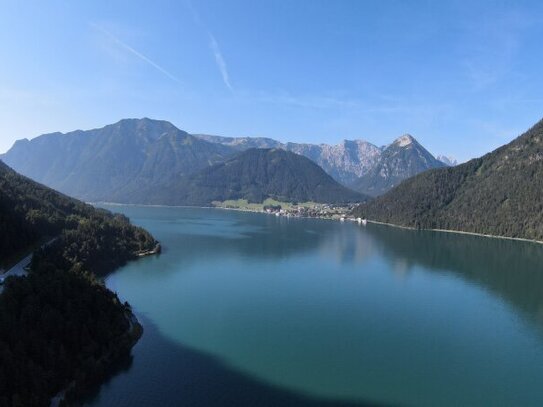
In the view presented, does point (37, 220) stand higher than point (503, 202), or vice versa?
point (503, 202)

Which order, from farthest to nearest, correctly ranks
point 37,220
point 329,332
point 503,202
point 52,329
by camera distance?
1. point 503,202
2. point 37,220
3. point 329,332
4. point 52,329

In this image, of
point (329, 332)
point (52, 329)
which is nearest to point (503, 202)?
point (329, 332)

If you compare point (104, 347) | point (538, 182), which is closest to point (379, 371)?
point (104, 347)

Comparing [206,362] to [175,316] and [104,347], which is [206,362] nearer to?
[104,347]

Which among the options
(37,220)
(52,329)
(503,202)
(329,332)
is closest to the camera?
(52,329)

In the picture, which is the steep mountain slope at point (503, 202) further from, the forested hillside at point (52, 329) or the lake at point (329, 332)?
the forested hillside at point (52, 329)

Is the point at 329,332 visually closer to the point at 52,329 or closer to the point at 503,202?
the point at 52,329

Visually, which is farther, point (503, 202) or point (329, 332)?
point (503, 202)

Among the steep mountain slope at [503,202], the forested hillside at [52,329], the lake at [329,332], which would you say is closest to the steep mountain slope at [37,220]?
the forested hillside at [52,329]

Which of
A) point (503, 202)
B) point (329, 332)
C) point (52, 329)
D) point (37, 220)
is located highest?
point (503, 202)
